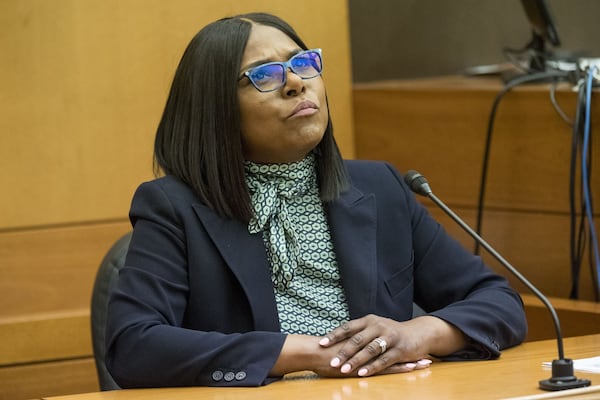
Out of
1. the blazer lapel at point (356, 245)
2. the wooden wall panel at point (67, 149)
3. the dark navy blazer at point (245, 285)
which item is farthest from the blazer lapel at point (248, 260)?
the wooden wall panel at point (67, 149)

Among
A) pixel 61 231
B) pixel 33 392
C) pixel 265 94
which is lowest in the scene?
pixel 33 392

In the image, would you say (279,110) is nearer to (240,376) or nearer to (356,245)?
(356,245)

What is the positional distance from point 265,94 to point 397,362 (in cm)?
59

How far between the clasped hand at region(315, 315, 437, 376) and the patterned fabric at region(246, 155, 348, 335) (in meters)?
0.23

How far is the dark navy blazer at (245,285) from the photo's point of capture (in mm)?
2049

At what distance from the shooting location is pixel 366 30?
13.7ft

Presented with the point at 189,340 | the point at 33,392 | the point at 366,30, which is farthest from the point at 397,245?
the point at 366,30

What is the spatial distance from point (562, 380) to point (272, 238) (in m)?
0.71

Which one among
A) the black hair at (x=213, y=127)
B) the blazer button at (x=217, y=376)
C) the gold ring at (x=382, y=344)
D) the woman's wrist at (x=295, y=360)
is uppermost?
the black hair at (x=213, y=127)

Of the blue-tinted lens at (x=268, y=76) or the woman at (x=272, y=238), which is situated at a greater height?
the blue-tinted lens at (x=268, y=76)

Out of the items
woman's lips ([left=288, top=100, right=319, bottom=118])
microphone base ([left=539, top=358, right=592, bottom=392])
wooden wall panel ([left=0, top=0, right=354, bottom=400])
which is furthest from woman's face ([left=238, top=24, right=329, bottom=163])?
wooden wall panel ([left=0, top=0, right=354, bottom=400])

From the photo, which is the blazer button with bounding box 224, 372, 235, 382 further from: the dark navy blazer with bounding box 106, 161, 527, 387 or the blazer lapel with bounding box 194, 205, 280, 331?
the blazer lapel with bounding box 194, 205, 280, 331

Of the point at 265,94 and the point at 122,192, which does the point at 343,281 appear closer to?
the point at 265,94

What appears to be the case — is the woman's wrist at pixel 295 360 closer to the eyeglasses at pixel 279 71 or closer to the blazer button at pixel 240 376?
the blazer button at pixel 240 376
